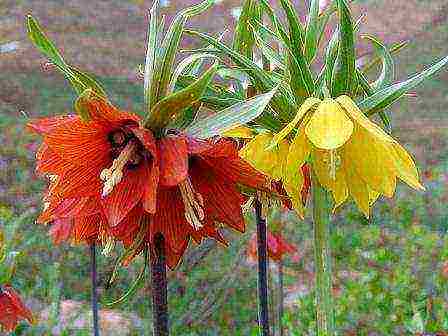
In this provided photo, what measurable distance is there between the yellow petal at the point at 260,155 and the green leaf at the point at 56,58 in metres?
0.13

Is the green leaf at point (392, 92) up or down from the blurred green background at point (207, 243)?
down

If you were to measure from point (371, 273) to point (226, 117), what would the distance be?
9.22ft

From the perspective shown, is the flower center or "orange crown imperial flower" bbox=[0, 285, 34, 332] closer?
the flower center

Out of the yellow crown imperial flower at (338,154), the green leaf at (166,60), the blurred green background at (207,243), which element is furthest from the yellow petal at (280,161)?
the blurred green background at (207,243)

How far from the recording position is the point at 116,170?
69 centimetres

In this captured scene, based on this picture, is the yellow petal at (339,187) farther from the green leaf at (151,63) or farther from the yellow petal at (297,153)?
the green leaf at (151,63)

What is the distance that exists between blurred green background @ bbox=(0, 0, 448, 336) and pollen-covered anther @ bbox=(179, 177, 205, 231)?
62 centimetres

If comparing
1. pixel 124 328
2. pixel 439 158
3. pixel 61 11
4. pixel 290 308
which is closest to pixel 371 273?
pixel 290 308

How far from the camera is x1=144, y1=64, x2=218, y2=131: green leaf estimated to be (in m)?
0.63

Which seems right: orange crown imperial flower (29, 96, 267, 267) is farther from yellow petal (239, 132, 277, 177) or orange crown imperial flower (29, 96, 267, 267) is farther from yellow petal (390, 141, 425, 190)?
yellow petal (390, 141, 425, 190)

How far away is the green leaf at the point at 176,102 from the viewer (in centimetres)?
63

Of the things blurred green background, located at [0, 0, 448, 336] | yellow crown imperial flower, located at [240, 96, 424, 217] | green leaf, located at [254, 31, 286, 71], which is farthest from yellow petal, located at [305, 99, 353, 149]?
blurred green background, located at [0, 0, 448, 336]

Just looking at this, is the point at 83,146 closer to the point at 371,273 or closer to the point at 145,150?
the point at 145,150

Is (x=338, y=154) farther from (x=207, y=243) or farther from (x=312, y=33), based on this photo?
(x=207, y=243)
